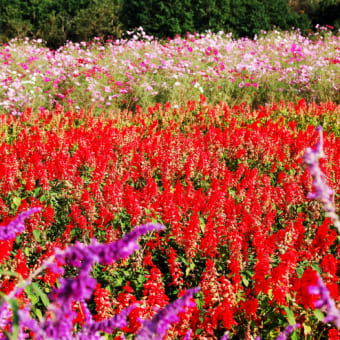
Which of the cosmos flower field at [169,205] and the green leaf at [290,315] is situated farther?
the green leaf at [290,315]

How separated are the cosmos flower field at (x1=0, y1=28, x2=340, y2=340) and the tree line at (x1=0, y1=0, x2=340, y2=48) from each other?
23.5 ft

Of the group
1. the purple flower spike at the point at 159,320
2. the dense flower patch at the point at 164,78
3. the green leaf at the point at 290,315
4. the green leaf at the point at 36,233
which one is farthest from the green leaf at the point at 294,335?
the dense flower patch at the point at 164,78

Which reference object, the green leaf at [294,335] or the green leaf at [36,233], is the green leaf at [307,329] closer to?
the green leaf at [294,335]

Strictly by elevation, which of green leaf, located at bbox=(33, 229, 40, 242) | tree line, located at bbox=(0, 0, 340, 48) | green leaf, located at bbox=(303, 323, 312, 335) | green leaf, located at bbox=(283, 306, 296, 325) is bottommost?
green leaf, located at bbox=(33, 229, 40, 242)

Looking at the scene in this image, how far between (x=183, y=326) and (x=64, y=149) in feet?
10.7

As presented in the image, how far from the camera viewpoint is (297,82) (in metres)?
11.1

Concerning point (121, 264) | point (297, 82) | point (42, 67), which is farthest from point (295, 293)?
point (42, 67)

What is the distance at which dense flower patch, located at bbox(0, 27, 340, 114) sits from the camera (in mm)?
9969

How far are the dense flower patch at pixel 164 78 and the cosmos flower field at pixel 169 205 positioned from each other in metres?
0.06

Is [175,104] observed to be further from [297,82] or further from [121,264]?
[121,264]

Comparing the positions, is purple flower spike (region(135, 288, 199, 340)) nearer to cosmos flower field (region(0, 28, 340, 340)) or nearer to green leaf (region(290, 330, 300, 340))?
cosmos flower field (region(0, 28, 340, 340))

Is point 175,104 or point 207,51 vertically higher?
point 207,51

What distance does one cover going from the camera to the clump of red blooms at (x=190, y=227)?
9.15 ft

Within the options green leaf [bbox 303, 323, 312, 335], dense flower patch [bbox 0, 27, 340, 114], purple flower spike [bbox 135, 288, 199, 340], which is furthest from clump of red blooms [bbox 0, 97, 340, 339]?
dense flower patch [bbox 0, 27, 340, 114]
